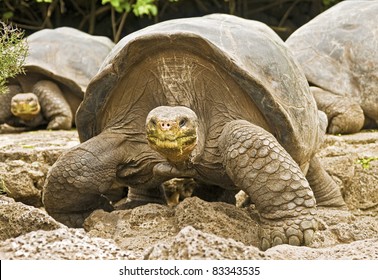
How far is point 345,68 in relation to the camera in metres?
6.83

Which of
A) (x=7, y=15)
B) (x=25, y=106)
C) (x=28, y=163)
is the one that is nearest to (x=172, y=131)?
(x=28, y=163)

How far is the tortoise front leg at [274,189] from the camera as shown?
326 cm

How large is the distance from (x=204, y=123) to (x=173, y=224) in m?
0.56

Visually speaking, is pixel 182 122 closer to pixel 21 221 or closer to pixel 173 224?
pixel 173 224

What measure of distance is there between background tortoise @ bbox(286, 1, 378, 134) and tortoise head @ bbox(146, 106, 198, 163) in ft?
11.6

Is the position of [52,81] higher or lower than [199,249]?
lower

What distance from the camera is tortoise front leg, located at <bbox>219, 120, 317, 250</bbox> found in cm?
326

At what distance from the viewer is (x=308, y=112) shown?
388cm

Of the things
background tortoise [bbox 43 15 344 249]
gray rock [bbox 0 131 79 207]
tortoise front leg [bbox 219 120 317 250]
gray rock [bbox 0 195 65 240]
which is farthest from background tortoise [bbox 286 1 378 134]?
gray rock [bbox 0 195 65 240]

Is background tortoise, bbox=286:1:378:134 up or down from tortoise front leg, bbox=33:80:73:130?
up

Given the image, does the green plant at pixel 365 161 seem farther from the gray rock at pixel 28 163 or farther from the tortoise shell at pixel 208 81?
the gray rock at pixel 28 163

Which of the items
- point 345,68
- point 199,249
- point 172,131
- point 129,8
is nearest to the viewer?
point 199,249

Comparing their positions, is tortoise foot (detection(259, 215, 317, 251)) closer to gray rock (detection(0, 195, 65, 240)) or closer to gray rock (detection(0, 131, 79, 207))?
gray rock (detection(0, 195, 65, 240))

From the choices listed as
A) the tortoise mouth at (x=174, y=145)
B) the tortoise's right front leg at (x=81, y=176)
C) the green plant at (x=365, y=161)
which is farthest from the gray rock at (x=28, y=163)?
the green plant at (x=365, y=161)
